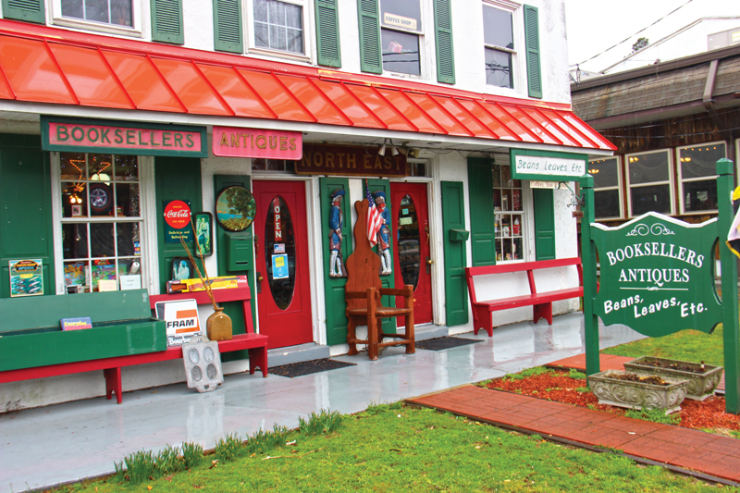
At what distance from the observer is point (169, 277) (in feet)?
22.7

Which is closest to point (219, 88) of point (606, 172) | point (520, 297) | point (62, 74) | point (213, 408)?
point (62, 74)

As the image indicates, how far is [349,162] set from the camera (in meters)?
8.49

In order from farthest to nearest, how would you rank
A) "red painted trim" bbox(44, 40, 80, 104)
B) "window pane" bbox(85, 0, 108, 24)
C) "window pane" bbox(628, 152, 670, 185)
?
"window pane" bbox(628, 152, 670, 185) → "window pane" bbox(85, 0, 108, 24) → "red painted trim" bbox(44, 40, 80, 104)

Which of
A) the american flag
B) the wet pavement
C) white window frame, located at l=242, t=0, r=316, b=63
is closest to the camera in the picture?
the wet pavement

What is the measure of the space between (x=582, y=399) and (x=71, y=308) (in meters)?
5.10

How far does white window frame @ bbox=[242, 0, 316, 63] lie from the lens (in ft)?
25.2

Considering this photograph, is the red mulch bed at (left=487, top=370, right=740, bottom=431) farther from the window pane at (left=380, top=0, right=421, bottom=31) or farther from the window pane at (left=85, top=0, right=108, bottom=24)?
the window pane at (left=85, top=0, right=108, bottom=24)

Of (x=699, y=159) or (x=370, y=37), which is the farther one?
(x=699, y=159)

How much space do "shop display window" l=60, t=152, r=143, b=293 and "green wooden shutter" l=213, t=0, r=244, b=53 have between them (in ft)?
6.03

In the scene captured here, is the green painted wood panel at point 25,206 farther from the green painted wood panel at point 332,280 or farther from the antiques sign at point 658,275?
the antiques sign at point 658,275

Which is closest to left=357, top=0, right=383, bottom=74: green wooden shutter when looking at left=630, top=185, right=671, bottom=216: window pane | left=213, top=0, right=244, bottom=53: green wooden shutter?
left=213, top=0, right=244, bottom=53: green wooden shutter

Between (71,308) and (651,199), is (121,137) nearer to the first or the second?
(71,308)

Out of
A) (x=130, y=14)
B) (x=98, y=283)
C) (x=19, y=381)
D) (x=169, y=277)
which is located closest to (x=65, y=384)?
(x=19, y=381)

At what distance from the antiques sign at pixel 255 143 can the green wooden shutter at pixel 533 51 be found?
18.5 ft
